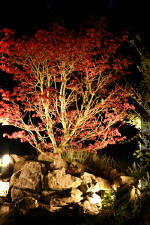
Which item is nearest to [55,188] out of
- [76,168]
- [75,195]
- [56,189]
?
[56,189]

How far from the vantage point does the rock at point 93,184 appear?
15.5 ft

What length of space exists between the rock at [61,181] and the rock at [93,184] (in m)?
0.16

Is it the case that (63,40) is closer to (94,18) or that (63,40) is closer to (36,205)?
(94,18)

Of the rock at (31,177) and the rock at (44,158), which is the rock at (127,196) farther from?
the rock at (44,158)

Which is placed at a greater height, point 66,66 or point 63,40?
point 63,40

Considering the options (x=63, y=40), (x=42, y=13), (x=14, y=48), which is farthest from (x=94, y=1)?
(x=14, y=48)

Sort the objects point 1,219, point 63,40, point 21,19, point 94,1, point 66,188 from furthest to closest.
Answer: point 21,19 → point 94,1 → point 63,40 → point 66,188 → point 1,219

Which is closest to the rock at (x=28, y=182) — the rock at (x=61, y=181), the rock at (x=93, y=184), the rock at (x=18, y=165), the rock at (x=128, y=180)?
the rock at (x=61, y=181)

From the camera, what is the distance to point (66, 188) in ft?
15.1

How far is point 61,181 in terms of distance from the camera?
181 inches

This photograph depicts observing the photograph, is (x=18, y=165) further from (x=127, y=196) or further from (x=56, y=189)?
(x=127, y=196)

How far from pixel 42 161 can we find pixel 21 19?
4.75m

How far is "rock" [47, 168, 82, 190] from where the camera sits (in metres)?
4.57

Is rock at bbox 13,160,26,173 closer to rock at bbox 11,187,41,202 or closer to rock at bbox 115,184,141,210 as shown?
rock at bbox 11,187,41,202
